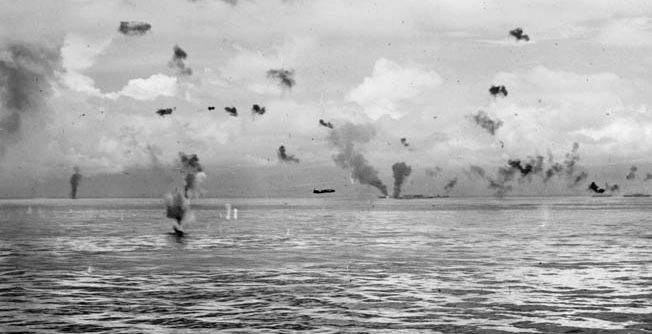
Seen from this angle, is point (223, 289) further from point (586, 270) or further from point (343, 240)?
point (343, 240)

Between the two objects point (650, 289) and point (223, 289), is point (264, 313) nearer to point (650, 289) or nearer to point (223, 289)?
point (223, 289)

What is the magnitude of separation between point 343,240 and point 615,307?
2788 inches

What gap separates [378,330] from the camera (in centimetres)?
3791

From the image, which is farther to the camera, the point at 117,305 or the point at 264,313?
the point at 117,305

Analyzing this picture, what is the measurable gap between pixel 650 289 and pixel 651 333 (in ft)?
57.2

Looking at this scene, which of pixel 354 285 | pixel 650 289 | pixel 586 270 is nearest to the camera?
pixel 650 289

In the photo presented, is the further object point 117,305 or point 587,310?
point 117,305

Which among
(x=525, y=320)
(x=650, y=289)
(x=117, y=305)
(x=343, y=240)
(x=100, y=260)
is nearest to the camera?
(x=525, y=320)

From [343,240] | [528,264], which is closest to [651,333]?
[528,264]

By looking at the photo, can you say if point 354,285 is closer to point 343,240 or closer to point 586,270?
point 586,270

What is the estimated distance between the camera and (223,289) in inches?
2135

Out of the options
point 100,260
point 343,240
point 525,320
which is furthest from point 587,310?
point 343,240

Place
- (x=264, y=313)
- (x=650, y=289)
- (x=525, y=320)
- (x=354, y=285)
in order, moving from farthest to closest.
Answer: (x=354, y=285), (x=650, y=289), (x=264, y=313), (x=525, y=320)

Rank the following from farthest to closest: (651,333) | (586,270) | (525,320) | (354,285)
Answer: (586,270) → (354,285) → (525,320) → (651,333)
